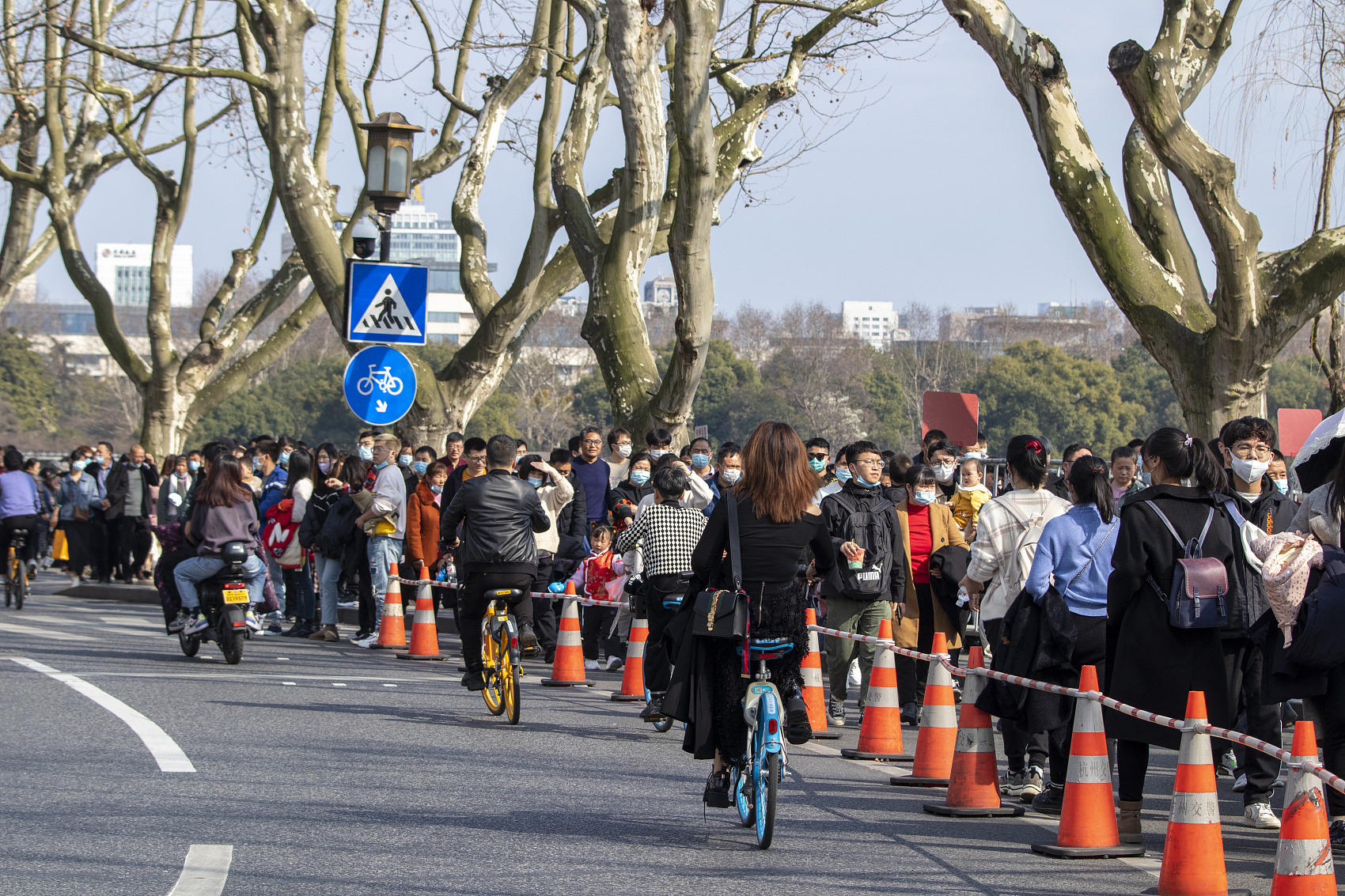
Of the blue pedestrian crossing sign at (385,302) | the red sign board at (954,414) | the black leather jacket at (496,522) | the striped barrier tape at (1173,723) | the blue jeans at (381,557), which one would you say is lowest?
the striped barrier tape at (1173,723)

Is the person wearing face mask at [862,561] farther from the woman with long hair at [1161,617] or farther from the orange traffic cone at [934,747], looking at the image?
the woman with long hair at [1161,617]

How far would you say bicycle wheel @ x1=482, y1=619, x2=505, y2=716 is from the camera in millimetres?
10469

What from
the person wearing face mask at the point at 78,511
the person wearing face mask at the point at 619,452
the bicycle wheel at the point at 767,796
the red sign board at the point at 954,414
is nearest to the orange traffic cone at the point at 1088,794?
the bicycle wheel at the point at 767,796

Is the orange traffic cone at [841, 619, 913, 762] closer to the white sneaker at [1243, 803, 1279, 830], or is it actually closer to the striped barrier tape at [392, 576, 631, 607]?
the white sneaker at [1243, 803, 1279, 830]

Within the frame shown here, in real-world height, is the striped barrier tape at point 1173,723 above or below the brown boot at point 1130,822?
above

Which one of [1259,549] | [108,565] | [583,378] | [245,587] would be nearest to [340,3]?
[108,565]

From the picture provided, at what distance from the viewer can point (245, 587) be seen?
13.4m

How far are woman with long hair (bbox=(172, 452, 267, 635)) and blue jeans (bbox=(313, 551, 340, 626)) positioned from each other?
2.04 meters

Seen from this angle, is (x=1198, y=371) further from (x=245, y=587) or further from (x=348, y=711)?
(x=245, y=587)

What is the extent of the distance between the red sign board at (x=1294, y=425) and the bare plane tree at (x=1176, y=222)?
269 centimetres

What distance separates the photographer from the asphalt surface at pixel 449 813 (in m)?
6.02

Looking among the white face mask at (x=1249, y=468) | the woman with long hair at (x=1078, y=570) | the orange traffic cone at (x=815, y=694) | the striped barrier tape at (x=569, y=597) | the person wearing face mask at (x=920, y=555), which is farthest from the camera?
the striped barrier tape at (x=569, y=597)

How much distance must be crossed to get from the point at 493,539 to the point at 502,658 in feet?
2.75

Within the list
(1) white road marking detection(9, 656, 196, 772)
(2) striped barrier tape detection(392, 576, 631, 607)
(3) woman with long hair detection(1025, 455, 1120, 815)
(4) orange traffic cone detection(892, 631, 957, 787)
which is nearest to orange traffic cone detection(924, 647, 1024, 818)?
(3) woman with long hair detection(1025, 455, 1120, 815)
